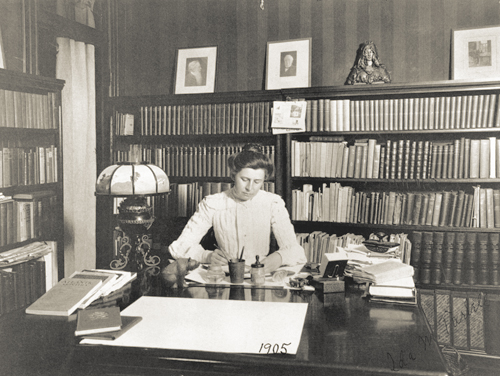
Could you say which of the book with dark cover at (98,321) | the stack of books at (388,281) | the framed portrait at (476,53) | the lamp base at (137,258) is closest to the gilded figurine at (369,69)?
the framed portrait at (476,53)

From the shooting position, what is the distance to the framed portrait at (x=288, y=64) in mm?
3064

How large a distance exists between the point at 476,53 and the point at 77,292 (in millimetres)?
2814

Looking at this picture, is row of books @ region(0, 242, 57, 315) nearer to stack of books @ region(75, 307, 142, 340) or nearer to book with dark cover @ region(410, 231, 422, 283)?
stack of books @ region(75, 307, 142, 340)

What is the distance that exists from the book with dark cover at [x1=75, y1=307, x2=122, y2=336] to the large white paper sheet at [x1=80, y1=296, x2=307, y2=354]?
0.11 ft

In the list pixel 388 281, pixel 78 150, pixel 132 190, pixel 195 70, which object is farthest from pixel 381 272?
pixel 78 150

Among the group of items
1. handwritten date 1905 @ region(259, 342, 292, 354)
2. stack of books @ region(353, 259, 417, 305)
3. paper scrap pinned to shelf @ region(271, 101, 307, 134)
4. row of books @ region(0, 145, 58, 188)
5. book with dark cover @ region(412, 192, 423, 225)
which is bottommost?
handwritten date 1905 @ region(259, 342, 292, 354)

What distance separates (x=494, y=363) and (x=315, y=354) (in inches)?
84.9

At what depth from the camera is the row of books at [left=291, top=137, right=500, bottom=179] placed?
260 cm

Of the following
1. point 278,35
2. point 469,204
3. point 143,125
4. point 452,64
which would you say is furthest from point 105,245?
point 452,64

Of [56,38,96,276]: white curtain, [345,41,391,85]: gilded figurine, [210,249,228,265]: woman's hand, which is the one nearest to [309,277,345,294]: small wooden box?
[210,249,228,265]: woman's hand

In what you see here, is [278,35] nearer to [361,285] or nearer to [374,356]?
[361,285]

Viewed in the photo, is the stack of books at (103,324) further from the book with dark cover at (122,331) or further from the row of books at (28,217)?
the row of books at (28,217)

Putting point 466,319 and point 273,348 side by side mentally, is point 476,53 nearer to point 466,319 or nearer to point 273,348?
point 466,319

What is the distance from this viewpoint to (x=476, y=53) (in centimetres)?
277
